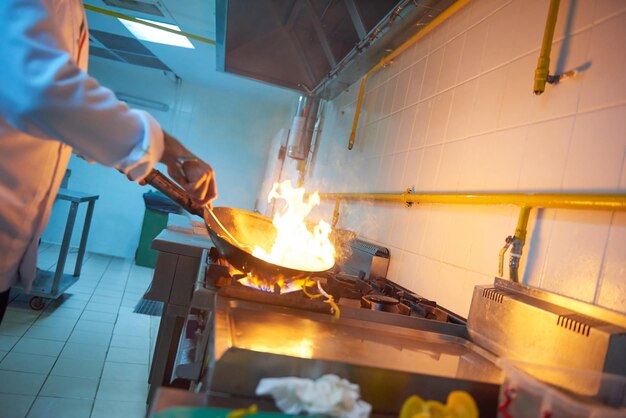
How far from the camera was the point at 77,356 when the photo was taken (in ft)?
9.47

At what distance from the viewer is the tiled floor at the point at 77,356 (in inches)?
90.5

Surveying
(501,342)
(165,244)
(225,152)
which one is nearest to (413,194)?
(501,342)

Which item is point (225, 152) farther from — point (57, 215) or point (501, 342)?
point (501, 342)

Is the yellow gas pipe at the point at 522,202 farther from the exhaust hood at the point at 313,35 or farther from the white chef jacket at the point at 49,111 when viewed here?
the white chef jacket at the point at 49,111

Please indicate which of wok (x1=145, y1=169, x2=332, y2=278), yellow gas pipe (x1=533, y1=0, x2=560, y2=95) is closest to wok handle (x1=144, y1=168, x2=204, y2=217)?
wok (x1=145, y1=169, x2=332, y2=278)

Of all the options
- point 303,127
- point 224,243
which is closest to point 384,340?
point 224,243

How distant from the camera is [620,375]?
2.85ft

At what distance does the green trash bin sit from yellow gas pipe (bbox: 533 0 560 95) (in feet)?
17.9

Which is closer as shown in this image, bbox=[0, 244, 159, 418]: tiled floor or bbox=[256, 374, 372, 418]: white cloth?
bbox=[256, 374, 372, 418]: white cloth

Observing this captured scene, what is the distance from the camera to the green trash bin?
6.11 meters

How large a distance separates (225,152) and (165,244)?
497cm

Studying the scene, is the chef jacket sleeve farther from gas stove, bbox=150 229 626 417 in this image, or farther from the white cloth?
the white cloth

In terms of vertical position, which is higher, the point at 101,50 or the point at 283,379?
the point at 101,50

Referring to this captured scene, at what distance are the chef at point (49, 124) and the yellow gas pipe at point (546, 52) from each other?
100cm
